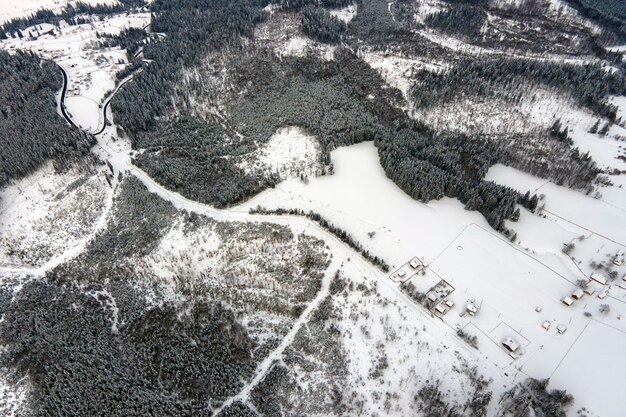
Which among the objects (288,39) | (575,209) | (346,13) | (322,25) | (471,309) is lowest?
(471,309)

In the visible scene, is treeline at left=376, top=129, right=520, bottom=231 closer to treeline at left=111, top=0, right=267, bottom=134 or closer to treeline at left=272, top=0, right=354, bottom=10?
treeline at left=111, top=0, right=267, bottom=134

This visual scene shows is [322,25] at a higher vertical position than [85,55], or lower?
higher

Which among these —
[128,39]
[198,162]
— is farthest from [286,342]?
[128,39]

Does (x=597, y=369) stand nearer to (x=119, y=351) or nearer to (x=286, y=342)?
(x=286, y=342)

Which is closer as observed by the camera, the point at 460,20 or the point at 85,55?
the point at 85,55

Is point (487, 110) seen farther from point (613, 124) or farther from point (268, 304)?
point (268, 304)

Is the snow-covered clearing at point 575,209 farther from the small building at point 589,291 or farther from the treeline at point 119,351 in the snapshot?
the treeline at point 119,351

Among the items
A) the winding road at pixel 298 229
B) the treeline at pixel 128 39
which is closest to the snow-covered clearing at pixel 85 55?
the treeline at pixel 128 39

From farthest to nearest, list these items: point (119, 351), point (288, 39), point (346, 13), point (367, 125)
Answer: point (346, 13) < point (288, 39) < point (367, 125) < point (119, 351)
